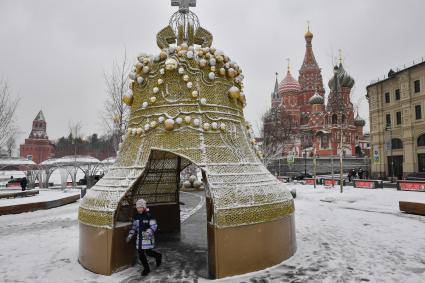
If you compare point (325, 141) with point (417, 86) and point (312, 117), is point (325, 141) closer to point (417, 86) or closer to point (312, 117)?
point (312, 117)

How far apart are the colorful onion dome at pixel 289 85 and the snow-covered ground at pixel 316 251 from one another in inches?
1978

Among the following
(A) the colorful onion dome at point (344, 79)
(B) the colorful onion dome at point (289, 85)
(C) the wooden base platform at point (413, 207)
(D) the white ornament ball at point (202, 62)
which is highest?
(B) the colorful onion dome at point (289, 85)

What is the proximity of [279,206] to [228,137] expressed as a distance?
174cm

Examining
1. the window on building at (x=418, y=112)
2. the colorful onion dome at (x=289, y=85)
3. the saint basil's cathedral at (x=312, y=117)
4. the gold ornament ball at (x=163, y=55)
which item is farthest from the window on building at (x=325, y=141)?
the gold ornament ball at (x=163, y=55)

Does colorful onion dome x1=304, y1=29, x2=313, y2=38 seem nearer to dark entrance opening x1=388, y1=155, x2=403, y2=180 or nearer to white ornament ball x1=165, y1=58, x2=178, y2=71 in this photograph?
dark entrance opening x1=388, y1=155, x2=403, y2=180

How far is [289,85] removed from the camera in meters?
61.8

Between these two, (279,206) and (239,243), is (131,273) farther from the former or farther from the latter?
(279,206)

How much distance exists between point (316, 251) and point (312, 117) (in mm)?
48406

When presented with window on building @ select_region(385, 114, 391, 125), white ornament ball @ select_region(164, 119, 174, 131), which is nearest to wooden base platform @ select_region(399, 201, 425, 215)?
white ornament ball @ select_region(164, 119, 174, 131)

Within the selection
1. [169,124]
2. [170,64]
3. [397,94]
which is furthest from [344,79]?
[169,124]

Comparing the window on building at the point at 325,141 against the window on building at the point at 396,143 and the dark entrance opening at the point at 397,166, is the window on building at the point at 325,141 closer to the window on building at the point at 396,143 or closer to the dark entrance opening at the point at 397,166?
the window on building at the point at 396,143

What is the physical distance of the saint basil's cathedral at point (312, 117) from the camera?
49.5 metres

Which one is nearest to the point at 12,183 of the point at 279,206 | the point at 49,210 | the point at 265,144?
the point at 49,210

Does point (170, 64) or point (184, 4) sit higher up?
point (184, 4)
